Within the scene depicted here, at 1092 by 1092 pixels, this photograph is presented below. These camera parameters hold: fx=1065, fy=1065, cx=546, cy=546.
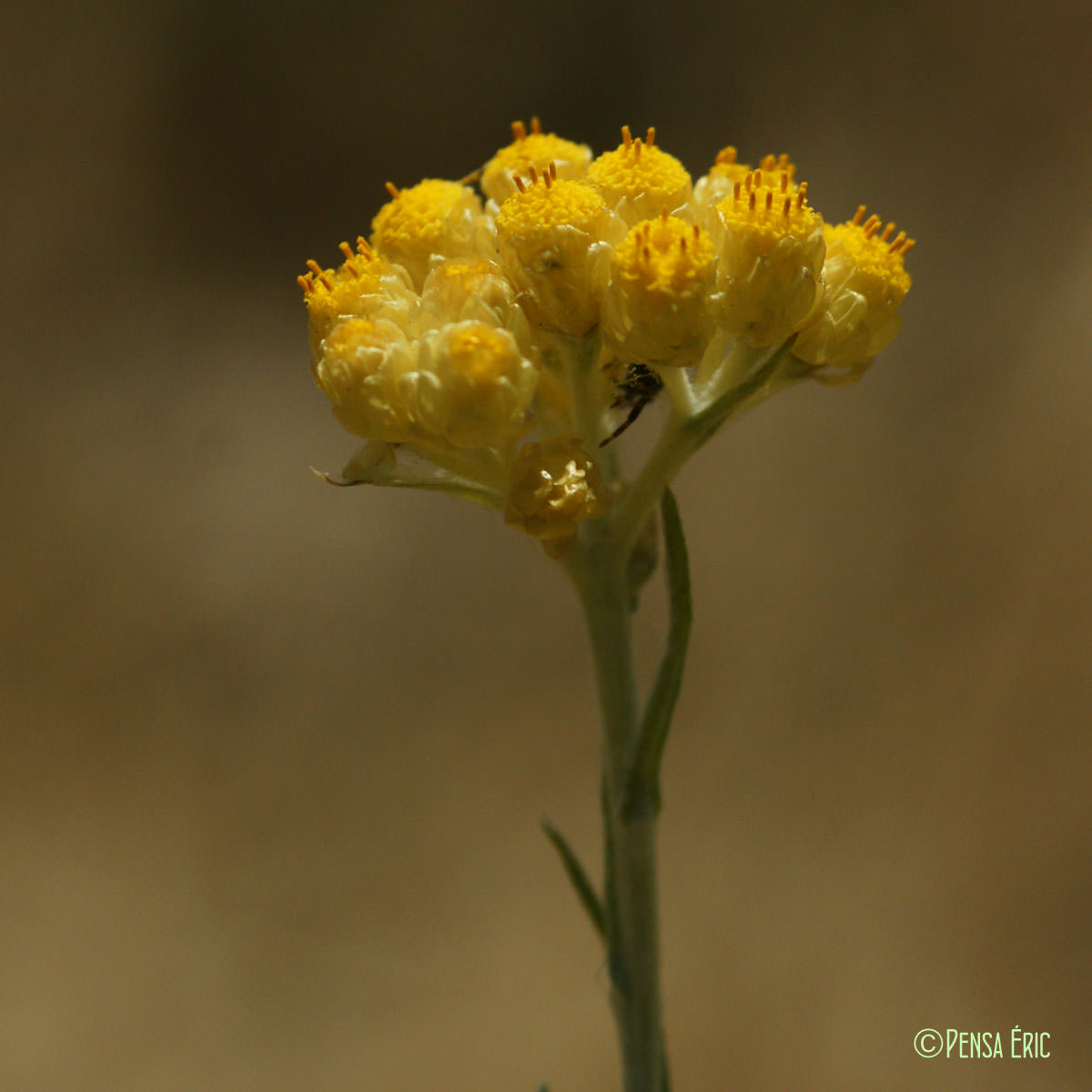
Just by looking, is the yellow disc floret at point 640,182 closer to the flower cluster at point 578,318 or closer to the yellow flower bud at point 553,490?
the flower cluster at point 578,318

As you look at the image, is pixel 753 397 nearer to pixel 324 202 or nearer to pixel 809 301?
pixel 809 301

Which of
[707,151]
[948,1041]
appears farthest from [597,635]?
[707,151]

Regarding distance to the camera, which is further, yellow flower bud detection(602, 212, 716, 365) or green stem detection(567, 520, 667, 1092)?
green stem detection(567, 520, 667, 1092)

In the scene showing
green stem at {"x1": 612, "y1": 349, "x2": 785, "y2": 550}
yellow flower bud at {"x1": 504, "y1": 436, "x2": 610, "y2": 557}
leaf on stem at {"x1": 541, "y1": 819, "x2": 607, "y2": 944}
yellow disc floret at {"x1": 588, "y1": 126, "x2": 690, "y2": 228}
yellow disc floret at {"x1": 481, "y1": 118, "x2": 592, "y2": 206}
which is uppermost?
yellow disc floret at {"x1": 481, "y1": 118, "x2": 592, "y2": 206}

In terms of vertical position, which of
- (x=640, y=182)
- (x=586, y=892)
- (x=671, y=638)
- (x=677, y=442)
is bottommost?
(x=586, y=892)

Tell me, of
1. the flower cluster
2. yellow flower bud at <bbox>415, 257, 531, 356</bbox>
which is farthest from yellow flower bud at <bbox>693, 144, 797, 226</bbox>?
yellow flower bud at <bbox>415, 257, 531, 356</bbox>

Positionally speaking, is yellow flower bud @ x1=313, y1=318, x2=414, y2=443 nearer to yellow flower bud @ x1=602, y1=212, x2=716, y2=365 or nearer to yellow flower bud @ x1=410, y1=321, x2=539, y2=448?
yellow flower bud @ x1=410, y1=321, x2=539, y2=448

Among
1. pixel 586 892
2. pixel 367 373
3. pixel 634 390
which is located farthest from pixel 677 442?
pixel 586 892

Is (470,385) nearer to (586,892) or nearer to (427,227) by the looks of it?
(427,227)
